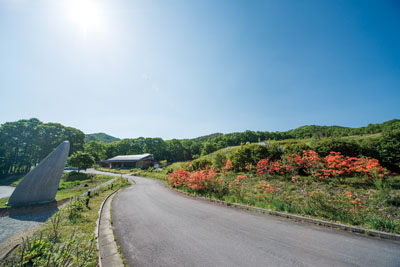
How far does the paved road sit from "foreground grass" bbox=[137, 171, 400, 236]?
2.39 feet

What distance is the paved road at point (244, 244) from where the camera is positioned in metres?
3.38

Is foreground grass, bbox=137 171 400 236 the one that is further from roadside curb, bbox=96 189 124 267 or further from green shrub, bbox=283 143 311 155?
roadside curb, bbox=96 189 124 267

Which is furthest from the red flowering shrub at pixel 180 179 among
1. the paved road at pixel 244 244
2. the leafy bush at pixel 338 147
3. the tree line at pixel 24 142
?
the tree line at pixel 24 142

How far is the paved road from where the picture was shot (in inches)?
133

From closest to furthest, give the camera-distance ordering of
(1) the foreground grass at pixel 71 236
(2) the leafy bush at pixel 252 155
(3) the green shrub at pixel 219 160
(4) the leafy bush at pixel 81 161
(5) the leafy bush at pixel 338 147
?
(1) the foreground grass at pixel 71 236, (5) the leafy bush at pixel 338 147, (2) the leafy bush at pixel 252 155, (3) the green shrub at pixel 219 160, (4) the leafy bush at pixel 81 161

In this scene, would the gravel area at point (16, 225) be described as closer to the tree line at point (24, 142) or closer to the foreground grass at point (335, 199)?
the foreground grass at point (335, 199)

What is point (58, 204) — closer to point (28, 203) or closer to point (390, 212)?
point (28, 203)

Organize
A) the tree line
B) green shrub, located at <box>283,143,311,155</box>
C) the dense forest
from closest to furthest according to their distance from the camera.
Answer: the dense forest < green shrub, located at <box>283,143,311,155</box> < the tree line

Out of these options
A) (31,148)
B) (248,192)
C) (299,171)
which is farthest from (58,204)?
(31,148)

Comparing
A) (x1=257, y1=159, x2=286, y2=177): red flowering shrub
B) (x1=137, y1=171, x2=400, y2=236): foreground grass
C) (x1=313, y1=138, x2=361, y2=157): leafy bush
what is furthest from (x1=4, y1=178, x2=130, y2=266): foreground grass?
(x1=313, y1=138, x2=361, y2=157): leafy bush

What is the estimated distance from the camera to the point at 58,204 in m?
10.2

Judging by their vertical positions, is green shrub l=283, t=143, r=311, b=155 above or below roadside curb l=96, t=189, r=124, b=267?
above

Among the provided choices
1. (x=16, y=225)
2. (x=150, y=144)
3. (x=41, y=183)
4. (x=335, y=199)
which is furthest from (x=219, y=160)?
(x=150, y=144)

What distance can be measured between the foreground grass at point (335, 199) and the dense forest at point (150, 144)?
2196 mm
